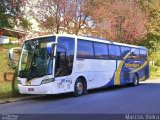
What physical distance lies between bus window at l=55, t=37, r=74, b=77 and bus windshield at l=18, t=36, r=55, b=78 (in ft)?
1.43

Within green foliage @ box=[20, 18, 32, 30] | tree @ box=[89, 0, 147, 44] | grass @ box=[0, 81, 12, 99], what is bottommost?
grass @ box=[0, 81, 12, 99]

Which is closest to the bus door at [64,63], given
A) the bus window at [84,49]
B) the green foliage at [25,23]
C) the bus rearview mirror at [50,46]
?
the bus rearview mirror at [50,46]

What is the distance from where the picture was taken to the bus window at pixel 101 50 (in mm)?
20425

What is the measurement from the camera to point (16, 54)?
25.6 meters

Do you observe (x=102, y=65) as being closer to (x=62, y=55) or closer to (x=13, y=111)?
(x=62, y=55)

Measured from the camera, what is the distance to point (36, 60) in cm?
1697

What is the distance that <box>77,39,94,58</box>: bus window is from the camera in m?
18.7

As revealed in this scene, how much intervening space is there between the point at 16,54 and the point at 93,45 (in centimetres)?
740

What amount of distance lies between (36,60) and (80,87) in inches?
115

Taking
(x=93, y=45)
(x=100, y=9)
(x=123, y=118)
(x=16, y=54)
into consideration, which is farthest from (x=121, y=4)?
(x=123, y=118)

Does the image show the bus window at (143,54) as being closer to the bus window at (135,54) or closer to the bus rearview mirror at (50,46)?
the bus window at (135,54)

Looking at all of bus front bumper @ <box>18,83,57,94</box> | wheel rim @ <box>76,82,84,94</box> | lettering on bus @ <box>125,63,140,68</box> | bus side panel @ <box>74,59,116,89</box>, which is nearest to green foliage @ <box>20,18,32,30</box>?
bus side panel @ <box>74,59,116,89</box>

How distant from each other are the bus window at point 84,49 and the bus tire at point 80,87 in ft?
4.09

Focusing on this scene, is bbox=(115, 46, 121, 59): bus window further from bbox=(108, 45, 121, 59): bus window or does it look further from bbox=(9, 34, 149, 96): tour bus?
bbox=(9, 34, 149, 96): tour bus
